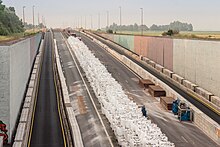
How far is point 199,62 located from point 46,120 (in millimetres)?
27326

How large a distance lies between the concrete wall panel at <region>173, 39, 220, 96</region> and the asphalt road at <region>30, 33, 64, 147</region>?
2249 cm

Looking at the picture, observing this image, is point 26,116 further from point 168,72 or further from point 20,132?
point 168,72

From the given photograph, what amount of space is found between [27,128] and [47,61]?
56.6 metres

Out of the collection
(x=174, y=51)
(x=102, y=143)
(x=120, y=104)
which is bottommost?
(x=102, y=143)

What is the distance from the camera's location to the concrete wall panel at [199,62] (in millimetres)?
53109

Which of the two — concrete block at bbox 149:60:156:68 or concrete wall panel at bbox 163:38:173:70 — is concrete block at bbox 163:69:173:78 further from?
concrete block at bbox 149:60:156:68

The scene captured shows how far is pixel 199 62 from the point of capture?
59.7 m

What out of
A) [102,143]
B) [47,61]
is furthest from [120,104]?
[47,61]

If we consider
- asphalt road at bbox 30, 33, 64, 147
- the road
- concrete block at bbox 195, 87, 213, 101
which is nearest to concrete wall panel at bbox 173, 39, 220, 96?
concrete block at bbox 195, 87, 213, 101

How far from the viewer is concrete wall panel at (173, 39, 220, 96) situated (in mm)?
53109

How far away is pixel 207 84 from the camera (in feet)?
183

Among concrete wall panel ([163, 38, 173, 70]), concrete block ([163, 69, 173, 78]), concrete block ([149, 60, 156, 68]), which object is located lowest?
concrete block ([163, 69, 173, 78])

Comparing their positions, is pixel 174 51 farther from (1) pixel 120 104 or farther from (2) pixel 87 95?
(1) pixel 120 104

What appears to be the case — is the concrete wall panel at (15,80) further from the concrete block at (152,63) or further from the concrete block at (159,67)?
the concrete block at (152,63)
